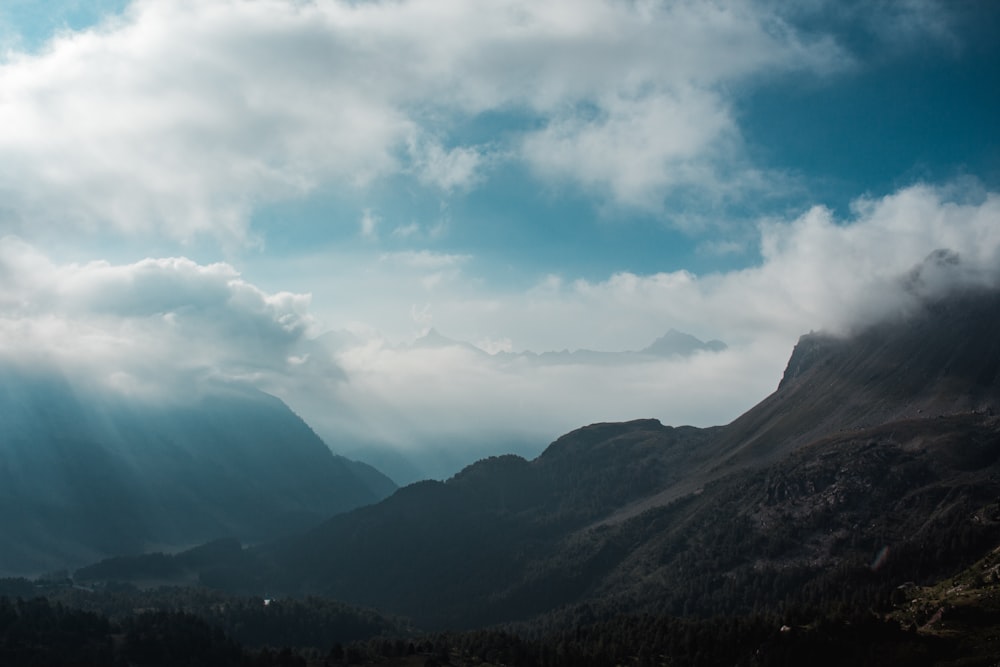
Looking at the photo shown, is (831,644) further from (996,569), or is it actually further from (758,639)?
(996,569)

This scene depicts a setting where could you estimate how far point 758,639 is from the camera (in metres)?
190

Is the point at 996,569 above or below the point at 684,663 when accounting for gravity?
above

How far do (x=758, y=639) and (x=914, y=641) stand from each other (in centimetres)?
4506

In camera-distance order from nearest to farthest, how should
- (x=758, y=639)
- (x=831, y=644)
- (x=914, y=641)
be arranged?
(x=914, y=641), (x=831, y=644), (x=758, y=639)

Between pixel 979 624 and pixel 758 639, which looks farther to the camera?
pixel 758 639

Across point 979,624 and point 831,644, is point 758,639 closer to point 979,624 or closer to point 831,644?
point 831,644

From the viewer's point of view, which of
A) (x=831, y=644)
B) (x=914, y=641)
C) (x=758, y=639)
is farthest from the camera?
(x=758, y=639)

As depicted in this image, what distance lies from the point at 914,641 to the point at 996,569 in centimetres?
6229

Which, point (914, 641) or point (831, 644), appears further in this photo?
point (831, 644)

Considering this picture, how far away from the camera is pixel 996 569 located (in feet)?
641

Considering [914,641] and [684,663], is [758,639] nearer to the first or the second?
[684,663]

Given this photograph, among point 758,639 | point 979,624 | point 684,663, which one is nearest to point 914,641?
point 979,624

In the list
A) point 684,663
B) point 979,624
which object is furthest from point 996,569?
point 684,663

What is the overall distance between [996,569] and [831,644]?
59362 millimetres
